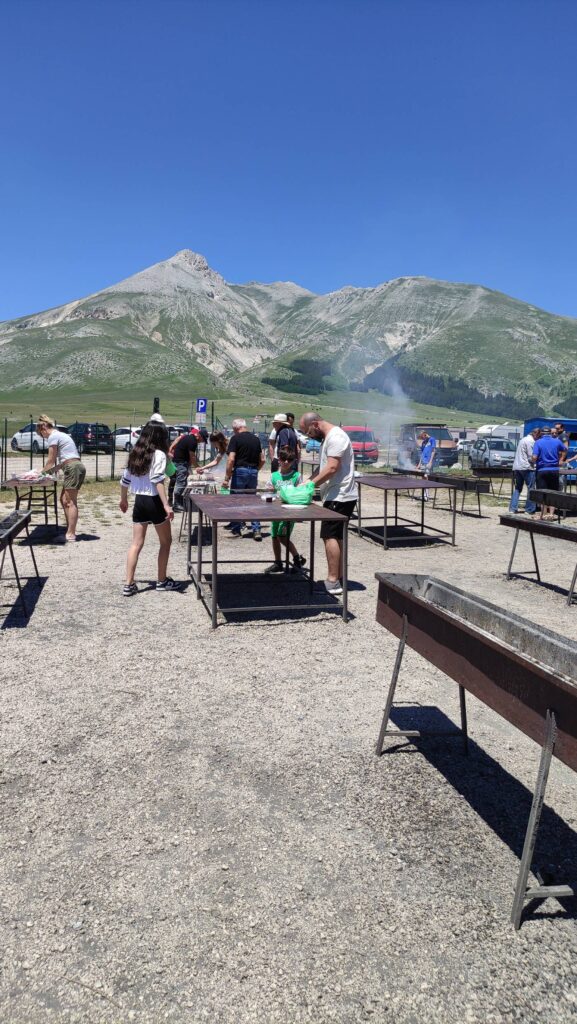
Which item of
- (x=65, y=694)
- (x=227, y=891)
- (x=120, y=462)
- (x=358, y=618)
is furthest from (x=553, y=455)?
(x=120, y=462)

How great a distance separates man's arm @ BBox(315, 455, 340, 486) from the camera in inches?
257

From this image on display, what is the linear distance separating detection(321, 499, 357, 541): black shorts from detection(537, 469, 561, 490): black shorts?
7.02 meters

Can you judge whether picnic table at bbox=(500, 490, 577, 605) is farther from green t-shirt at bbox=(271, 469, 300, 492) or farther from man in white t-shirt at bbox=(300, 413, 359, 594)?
green t-shirt at bbox=(271, 469, 300, 492)

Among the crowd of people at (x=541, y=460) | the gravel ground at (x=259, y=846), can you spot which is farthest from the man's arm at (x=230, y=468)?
the crowd of people at (x=541, y=460)

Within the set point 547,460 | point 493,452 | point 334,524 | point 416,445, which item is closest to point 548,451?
point 547,460

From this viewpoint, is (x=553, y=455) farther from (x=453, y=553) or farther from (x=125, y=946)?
(x=125, y=946)

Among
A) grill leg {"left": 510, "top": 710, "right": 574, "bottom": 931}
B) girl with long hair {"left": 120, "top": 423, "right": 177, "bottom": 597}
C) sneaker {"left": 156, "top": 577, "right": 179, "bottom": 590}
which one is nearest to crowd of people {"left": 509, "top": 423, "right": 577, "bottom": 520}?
sneaker {"left": 156, "top": 577, "right": 179, "bottom": 590}

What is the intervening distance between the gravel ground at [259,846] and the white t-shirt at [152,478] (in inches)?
71.3

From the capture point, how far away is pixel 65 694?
4.44 m

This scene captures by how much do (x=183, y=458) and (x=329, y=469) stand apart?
5.71 meters

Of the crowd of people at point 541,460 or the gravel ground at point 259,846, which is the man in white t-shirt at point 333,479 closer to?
the gravel ground at point 259,846

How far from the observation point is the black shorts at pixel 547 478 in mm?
12348

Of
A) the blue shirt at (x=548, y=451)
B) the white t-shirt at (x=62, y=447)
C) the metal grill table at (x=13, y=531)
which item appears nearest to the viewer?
the metal grill table at (x=13, y=531)

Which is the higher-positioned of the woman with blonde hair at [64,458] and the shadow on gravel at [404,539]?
the woman with blonde hair at [64,458]
